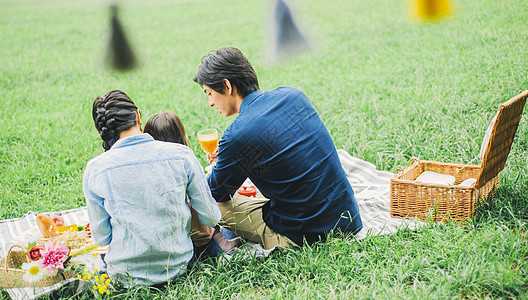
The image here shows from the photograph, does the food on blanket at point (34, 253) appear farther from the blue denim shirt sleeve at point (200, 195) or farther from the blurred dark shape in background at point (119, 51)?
the blurred dark shape in background at point (119, 51)

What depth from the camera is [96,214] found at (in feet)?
8.66

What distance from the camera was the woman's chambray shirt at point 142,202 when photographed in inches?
102

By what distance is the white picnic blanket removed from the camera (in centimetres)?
341

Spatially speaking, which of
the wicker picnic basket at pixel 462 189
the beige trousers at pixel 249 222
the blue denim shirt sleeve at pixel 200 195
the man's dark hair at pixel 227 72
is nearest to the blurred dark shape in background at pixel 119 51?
the blue denim shirt sleeve at pixel 200 195

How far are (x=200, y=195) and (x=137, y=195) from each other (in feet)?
1.21

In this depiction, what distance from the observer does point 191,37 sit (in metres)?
12.1

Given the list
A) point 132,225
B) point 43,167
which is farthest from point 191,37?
point 132,225

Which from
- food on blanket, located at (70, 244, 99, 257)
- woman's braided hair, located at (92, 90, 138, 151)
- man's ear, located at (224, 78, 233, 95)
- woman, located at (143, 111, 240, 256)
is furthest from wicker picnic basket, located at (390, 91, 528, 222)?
food on blanket, located at (70, 244, 99, 257)

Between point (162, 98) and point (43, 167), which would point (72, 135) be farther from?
point (162, 98)

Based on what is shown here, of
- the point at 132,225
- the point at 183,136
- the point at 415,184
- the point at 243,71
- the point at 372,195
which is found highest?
the point at 243,71

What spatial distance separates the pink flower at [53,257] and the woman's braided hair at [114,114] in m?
0.70

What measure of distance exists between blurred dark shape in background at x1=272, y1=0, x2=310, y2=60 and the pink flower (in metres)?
1.70

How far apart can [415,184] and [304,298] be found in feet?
4.20

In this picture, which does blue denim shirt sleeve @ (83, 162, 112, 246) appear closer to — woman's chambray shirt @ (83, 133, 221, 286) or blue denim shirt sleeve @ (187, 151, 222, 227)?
woman's chambray shirt @ (83, 133, 221, 286)
